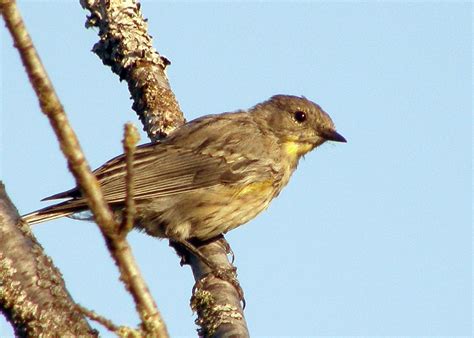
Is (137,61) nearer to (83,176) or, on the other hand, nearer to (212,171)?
(212,171)

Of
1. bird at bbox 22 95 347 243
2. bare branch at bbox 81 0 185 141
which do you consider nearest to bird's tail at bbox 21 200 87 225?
bird at bbox 22 95 347 243

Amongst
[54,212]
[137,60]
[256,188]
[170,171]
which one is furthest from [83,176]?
[137,60]

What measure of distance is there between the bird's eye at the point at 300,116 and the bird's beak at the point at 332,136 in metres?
0.28

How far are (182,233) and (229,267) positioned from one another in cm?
80

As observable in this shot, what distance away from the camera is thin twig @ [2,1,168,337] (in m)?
2.61

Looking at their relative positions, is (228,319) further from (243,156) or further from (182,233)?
(243,156)

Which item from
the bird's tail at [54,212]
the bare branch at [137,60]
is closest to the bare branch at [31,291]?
the bird's tail at [54,212]

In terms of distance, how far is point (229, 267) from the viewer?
301 inches

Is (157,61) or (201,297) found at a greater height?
(157,61)

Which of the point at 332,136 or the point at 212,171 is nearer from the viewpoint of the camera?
the point at 212,171

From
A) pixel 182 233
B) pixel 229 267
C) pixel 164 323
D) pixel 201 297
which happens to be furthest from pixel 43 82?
pixel 182 233

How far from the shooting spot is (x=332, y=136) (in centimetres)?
952

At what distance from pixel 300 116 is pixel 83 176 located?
7055 mm

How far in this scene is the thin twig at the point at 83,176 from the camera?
8.56ft
